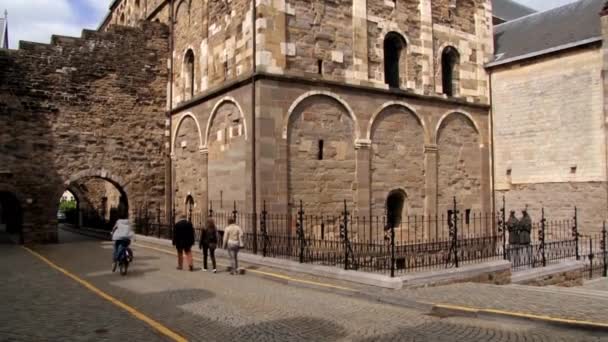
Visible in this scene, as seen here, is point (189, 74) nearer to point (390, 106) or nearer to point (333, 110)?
point (333, 110)

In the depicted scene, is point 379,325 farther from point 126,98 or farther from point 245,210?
point 126,98

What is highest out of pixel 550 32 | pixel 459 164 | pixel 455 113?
pixel 550 32

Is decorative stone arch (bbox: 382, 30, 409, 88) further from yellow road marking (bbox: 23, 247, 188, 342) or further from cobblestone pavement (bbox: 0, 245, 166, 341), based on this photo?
cobblestone pavement (bbox: 0, 245, 166, 341)

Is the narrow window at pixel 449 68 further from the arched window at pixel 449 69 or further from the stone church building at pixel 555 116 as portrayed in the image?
the stone church building at pixel 555 116

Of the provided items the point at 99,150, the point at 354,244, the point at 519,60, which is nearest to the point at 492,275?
the point at 354,244

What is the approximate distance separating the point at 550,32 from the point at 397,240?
414 inches

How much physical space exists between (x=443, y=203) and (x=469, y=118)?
12.3 feet

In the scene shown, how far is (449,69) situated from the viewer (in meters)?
21.7

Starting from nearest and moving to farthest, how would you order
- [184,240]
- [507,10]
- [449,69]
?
[184,240], [449,69], [507,10]

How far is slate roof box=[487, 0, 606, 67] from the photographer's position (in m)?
20.0

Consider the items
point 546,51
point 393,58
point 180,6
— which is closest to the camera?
point 393,58

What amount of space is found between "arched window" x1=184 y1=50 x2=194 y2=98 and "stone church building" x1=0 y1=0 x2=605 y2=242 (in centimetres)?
4

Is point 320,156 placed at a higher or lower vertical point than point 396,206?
higher

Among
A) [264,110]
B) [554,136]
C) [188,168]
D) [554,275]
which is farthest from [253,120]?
[554,136]
